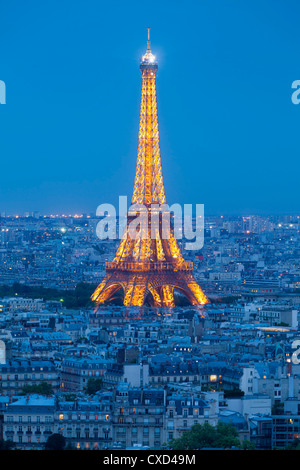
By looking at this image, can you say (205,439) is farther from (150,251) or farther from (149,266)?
(150,251)

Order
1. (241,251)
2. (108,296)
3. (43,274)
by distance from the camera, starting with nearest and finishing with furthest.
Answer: (108,296) → (43,274) → (241,251)

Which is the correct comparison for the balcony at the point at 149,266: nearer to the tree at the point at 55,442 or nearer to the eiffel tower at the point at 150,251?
the eiffel tower at the point at 150,251

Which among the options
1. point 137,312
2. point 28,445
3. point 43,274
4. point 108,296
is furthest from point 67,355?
point 43,274

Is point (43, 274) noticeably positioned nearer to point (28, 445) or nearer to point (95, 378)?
point (95, 378)

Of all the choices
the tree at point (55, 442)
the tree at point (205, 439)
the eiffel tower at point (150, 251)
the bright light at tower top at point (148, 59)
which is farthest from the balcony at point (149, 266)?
the tree at point (205, 439)

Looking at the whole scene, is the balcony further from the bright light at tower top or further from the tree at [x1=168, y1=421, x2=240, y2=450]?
the tree at [x1=168, y1=421, x2=240, y2=450]

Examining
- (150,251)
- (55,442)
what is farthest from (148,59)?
(55,442)
